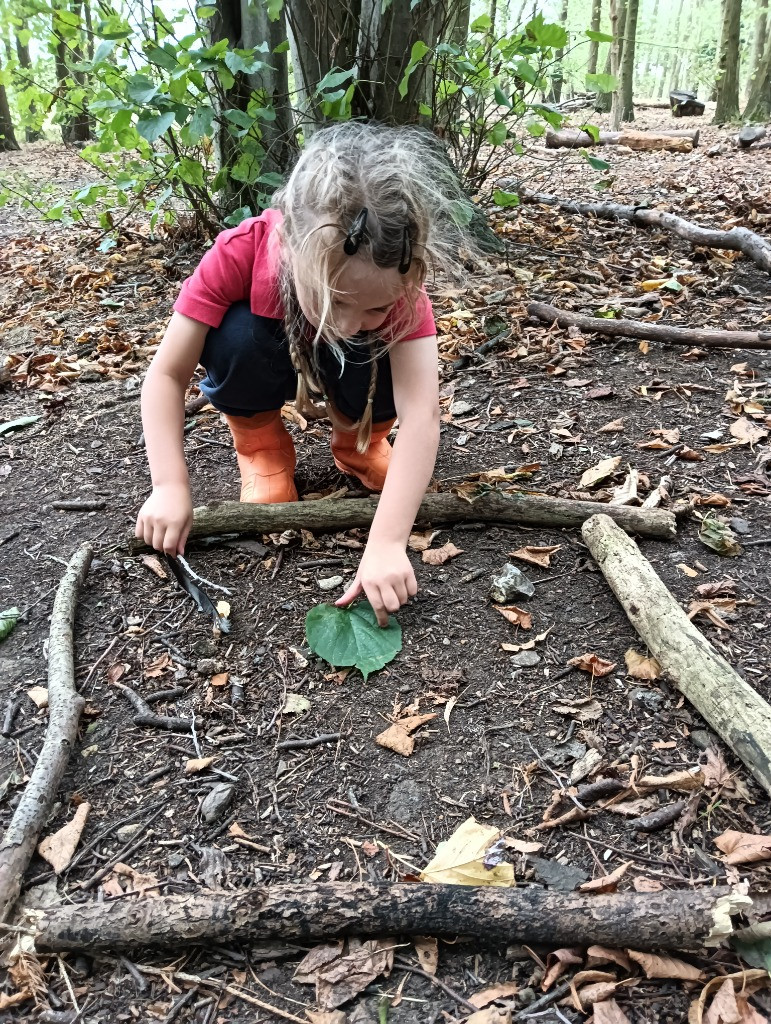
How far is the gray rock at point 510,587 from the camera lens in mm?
1860

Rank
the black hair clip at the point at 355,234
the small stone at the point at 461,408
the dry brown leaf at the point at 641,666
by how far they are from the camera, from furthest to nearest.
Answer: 1. the small stone at the point at 461,408
2. the dry brown leaf at the point at 641,666
3. the black hair clip at the point at 355,234

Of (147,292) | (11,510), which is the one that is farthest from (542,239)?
(11,510)

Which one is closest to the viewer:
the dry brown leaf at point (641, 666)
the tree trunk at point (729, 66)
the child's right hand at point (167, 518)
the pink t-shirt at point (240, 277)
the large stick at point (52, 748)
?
Answer: the large stick at point (52, 748)

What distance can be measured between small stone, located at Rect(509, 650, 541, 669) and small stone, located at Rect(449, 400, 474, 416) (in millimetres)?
1389

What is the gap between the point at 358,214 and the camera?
150 centimetres

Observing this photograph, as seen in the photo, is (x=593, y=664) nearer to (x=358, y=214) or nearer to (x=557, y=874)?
(x=557, y=874)

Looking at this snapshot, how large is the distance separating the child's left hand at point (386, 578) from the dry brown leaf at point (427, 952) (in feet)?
2.22

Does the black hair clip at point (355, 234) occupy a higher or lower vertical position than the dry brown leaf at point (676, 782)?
higher

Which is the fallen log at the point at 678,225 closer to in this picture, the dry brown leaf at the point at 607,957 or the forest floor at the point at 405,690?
the forest floor at the point at 405,690

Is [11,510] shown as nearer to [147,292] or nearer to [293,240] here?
[293,240]

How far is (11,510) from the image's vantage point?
2387 mm

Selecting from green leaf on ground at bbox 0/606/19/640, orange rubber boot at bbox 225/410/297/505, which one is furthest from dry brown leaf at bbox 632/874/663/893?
green leaf on ground at bbox 0/606/19/640

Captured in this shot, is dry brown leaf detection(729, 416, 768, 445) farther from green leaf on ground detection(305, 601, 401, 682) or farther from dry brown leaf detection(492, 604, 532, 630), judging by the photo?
green leaf on ground detection(305, 601, 401, 682)

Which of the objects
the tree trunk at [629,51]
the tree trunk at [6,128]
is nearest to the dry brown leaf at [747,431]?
the tree trunk at [629,51]
